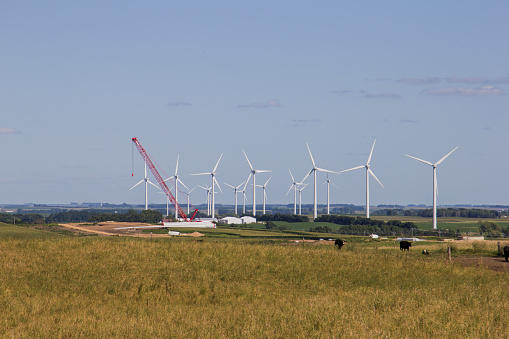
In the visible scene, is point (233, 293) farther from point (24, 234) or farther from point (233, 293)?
point (24, 234)

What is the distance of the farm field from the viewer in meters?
23.1

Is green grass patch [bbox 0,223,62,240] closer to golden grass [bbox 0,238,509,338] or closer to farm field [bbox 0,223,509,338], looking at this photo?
golden grass [bbox 0,238,509,338]

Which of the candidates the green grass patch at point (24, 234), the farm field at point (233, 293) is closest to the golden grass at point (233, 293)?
the farm field at point (233, 293)

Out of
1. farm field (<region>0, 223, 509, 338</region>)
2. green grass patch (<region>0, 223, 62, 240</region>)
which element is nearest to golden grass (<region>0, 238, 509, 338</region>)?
farm field (<region>0, 223, 509, 338</region>)

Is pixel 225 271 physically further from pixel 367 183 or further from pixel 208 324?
pixel 367 183

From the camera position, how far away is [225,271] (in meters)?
39.0

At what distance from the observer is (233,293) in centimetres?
3403

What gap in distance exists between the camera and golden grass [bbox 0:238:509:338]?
23078 mm

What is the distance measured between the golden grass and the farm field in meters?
0.07

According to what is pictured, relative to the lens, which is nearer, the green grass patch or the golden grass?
the golden grass

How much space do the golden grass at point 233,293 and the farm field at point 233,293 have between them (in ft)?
0.23

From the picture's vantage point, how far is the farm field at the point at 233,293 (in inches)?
910

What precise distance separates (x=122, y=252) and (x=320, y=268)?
14.3 meters

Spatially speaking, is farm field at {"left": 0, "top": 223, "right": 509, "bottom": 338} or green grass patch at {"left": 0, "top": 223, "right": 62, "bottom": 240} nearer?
farm field at {"left": 0, "top": 223, "right": 509, "bottom": 338}
